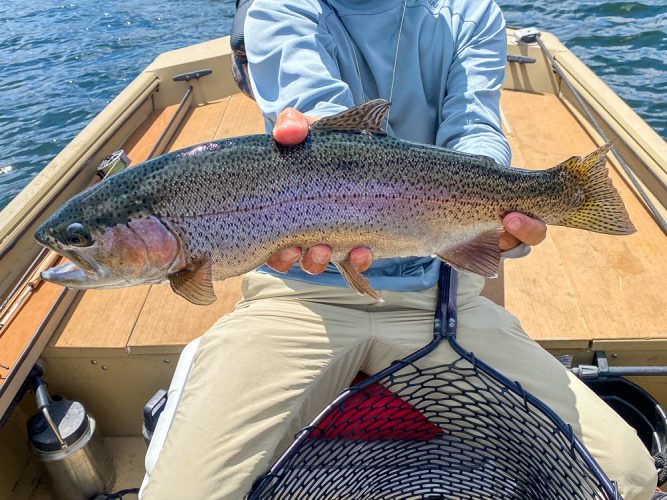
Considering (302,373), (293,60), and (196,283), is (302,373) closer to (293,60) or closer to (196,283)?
(196,283)

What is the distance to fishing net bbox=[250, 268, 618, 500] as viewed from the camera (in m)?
2.32

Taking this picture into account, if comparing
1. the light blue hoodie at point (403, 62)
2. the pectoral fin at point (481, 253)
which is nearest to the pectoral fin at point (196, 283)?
the light blue hoodie at point (403, 62)

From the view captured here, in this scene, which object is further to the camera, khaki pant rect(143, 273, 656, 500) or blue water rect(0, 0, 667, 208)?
blue water rect(0, 0, 667, 208)

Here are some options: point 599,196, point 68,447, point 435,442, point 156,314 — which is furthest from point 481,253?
point 68,447

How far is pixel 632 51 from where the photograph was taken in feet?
34.3

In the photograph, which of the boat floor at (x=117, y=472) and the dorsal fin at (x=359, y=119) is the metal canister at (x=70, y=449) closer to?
the boat floor at (x=117, y=472)

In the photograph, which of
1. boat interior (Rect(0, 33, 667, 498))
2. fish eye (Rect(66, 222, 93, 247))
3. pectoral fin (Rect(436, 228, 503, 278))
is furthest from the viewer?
boat interior (Rect(0, 33, 667, 498))

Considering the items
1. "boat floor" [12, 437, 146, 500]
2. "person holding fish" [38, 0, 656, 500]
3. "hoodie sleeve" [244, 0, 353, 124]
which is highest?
"hoodie sleeve" [244, 0, 353, 124]

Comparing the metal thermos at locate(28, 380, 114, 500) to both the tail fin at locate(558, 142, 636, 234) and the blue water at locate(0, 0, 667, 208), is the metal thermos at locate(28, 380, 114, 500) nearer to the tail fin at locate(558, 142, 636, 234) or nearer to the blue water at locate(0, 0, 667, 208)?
the tail fin at locate(558, 142, 636, 234)

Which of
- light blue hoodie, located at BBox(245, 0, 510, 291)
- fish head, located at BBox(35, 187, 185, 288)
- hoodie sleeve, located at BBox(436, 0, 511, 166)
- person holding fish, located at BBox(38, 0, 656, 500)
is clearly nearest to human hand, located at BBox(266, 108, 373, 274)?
person holding fish, located at BBox(38, 0, 656, 500)

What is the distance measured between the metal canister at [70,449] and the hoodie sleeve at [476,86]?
248 cm

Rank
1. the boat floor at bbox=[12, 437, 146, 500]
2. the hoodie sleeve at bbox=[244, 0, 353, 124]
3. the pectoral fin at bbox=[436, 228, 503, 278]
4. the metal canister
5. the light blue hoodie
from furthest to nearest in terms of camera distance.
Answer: the boat floor at bbox=[12, 437, 146, 500] → the metal canister → the light blue hoodie → the hoodie sleeve at bbox=[244, 0, 353, 124] → the pectoral fin at bbox=[436, 228, 503, 278]

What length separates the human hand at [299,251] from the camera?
6.65 feet

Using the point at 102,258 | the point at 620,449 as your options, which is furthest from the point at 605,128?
the point at 102,258
